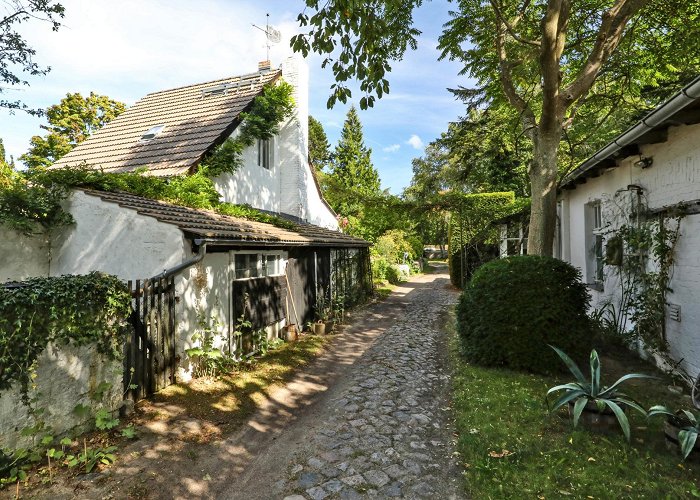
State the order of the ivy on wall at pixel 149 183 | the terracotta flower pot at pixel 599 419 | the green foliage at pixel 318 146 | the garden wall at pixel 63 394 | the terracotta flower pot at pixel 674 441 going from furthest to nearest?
the green foliage at pixel 318 146
the ivy on wall at pixel 149 183
the terracotta flower pot at pixel 599 419
the garden wall at pixel 63 394
the terracotta flower pot at pixel 674 441

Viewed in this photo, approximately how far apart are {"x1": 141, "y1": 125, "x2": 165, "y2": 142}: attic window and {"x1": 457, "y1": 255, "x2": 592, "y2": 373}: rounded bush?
12.1m

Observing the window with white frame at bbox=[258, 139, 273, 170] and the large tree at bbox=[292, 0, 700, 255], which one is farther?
the window with white frame at bbox=[258, 139, 273, 170]

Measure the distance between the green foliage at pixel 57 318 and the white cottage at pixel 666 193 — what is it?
7.60 metres

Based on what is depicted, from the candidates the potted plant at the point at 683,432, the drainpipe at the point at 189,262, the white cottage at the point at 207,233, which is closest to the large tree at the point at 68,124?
the white cottage at the point at 207,233

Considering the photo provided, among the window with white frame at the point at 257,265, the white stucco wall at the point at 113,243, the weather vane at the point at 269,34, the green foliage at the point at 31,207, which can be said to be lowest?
the window with white frame at the point at 257,265

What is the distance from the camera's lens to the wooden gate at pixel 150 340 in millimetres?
5215

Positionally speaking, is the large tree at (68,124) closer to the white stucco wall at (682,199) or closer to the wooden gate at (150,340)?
the wooden gate at (150,340)

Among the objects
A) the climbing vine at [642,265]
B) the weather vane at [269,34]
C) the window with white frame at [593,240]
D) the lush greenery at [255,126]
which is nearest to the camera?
the climbing vine at [642,265]

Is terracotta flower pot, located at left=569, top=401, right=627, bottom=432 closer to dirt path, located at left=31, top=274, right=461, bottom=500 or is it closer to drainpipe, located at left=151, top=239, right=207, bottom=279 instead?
dirt path, located at left=31, top=274, right=461, bottom=500

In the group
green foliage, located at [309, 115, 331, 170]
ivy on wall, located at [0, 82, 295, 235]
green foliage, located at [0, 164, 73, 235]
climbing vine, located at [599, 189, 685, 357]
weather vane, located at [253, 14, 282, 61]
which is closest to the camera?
climbing vine, located at [599, 189, 685, 357]

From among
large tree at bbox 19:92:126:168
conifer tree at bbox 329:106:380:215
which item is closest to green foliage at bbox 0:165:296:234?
large tree at bbox 19:92:126:168

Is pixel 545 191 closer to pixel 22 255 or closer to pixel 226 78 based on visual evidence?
pixel 22 255

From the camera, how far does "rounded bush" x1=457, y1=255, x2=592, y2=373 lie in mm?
6184

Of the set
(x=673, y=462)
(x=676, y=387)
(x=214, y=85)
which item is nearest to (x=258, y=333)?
(x=673, y=462)
